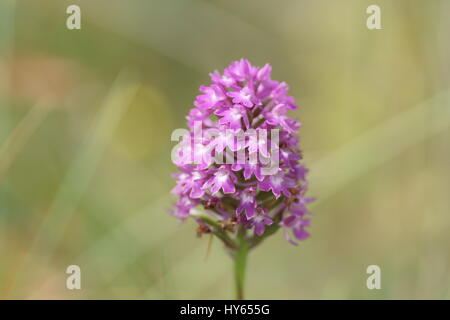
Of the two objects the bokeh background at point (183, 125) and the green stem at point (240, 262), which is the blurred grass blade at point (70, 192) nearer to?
the bokeh background at point (183, 125)

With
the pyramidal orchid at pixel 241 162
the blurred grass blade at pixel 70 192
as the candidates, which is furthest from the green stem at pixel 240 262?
the blurred grass blade at pixel 70 192

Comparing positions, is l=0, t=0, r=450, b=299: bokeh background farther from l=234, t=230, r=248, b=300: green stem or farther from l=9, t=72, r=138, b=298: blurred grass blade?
l=234, t=230, r=248, b=300: green stem

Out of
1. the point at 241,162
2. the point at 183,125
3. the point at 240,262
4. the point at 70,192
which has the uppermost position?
the point at 183,125

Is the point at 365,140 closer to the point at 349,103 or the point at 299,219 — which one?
the point at 349,103

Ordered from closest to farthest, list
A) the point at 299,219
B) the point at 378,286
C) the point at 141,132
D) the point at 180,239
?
the point at 299,219, the point at 378,286, the point at 180,239, the point at 141,132

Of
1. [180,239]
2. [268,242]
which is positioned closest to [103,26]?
[180,239]

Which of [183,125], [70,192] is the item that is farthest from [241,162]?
[183,125]

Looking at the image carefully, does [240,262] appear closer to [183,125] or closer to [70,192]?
[70,192]
